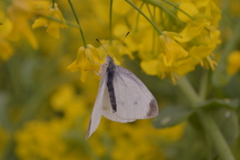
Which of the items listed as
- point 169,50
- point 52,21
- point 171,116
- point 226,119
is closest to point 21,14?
Result: point 52,21

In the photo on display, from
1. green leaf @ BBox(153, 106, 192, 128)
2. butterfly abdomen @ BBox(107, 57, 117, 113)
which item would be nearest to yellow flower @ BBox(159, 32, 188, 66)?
butterfly abdomen @ BBox(107, 57, 117, 113)

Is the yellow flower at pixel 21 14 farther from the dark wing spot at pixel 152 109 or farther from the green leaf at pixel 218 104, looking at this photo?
the green leaf at pixel 218 104

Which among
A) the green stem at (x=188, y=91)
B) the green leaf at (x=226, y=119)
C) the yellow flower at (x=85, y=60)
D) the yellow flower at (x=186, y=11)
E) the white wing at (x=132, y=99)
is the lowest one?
the green leaf at (x=226, y=119)

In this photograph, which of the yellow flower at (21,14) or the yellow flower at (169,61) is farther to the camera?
the yellow flower at (169,61)

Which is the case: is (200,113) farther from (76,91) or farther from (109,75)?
(76,91)

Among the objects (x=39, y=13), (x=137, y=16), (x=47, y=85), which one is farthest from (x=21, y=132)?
(x=39, y=13)

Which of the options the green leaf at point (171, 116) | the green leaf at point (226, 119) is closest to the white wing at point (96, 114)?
the green leaf at point (171, 116)

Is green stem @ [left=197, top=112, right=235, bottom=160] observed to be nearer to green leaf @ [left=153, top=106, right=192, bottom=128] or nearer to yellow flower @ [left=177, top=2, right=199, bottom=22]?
green leaf @ [left=153, top=106, right=192, bottom=128]
